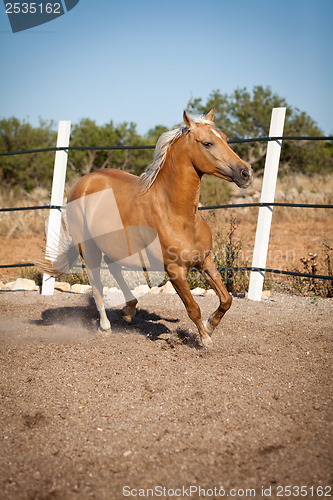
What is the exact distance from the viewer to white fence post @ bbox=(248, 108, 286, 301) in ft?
18.3

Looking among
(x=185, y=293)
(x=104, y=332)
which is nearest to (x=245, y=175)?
(x=185, y=293)

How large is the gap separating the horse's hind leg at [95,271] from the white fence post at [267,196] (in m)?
1.90

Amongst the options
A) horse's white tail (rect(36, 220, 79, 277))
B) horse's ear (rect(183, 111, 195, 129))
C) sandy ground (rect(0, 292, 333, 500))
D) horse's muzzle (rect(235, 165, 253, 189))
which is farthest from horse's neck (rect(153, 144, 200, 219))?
horse's white tail (rect(36, 220, 79, 277))

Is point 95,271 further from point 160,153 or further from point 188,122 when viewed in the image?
point 188,122

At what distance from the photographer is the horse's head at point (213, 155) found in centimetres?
344

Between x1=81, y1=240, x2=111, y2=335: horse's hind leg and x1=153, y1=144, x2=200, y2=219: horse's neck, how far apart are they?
1.31 m

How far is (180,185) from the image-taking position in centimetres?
376

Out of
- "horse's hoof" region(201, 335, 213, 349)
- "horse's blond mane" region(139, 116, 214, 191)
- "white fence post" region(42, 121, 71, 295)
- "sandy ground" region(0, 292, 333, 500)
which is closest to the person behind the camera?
"sandy ground" region(0, 292, 333, 500)

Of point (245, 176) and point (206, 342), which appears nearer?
point (245, 176)

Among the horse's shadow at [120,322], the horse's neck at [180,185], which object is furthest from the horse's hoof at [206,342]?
the horse's neck at [180,185]

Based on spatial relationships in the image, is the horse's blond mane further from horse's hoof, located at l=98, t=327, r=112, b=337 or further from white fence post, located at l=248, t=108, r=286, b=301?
white fence post, located at l=248, t=108, r=286, b=301

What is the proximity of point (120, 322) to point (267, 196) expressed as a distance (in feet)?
7.57

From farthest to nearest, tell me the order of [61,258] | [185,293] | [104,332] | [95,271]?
[61,258] < [95,271] < [104,332] < [185,293]

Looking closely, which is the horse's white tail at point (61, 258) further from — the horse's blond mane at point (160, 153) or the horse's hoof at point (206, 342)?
the horse's hoof at point (206, 342)
